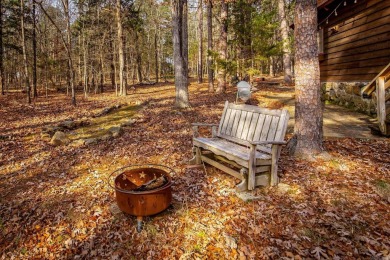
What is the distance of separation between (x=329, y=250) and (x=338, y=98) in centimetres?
1114

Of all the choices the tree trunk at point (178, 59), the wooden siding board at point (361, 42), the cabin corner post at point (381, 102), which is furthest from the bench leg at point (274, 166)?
the tree trunk at point (178, 59)

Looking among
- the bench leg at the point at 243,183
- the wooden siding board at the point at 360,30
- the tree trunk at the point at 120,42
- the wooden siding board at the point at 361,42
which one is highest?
the tree trunk at the point at 120,42

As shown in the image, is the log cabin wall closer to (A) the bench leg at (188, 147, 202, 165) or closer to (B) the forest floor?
(B) the forest floor

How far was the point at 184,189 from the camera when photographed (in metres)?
5.01

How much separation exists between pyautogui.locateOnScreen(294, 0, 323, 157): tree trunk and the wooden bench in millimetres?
1189

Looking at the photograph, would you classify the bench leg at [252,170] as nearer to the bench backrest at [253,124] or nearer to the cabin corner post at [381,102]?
the bench backrest at [253,124]

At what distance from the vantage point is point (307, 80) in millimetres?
5547

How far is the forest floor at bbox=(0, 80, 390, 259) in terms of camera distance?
3504mm

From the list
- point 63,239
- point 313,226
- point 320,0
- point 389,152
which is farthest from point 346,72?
point 63,239

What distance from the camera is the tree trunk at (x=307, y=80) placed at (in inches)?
216

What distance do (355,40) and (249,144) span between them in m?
9.45

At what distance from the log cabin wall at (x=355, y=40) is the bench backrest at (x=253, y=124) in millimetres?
6928

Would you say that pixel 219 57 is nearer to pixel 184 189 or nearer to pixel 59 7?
pixel 184 189

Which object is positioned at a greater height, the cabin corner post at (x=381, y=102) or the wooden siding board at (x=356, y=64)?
the wooden siding board at (x=356, y=64)
